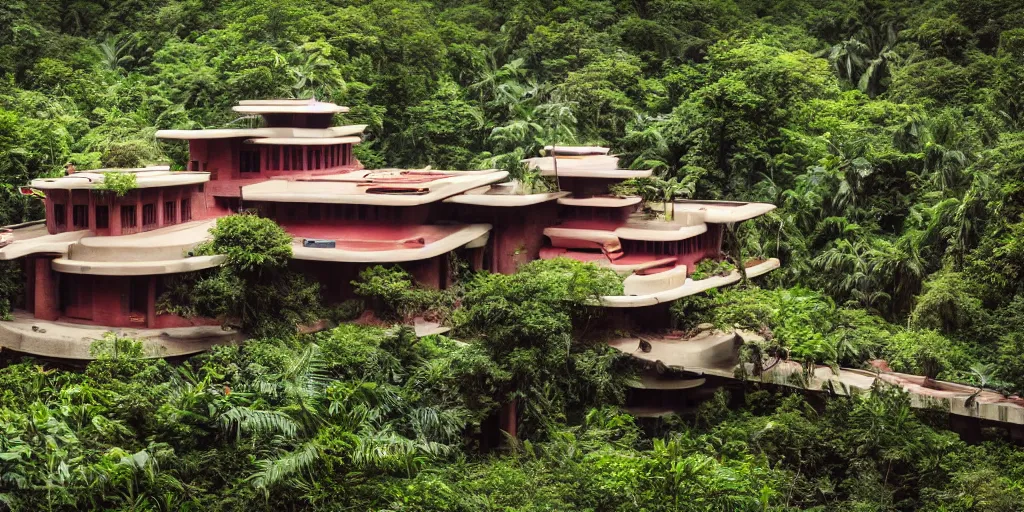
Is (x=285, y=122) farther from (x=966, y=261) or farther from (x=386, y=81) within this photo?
(x=966, y=261)

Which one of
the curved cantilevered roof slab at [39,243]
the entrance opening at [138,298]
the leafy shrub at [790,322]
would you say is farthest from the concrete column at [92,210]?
the leafy shrub at [790,322]

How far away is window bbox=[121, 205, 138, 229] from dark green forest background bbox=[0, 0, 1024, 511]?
335cm

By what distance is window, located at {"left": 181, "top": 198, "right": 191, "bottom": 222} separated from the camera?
2619cm

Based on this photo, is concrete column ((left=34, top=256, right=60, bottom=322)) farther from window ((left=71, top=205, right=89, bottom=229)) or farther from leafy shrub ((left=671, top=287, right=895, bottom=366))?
leafy shrub ((left=671, top=287, right=895, bottom=366))

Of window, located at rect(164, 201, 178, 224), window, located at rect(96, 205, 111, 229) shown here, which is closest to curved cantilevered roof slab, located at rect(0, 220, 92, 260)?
window, located at rect(96, 205, 111, 229)

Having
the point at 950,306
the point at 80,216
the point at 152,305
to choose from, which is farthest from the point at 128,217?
the point at 950,306

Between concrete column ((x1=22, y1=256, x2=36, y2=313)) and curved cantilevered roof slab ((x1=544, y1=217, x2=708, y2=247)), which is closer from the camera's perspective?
concrete column ((x1=22, y1=256, x2=36, y2=313))

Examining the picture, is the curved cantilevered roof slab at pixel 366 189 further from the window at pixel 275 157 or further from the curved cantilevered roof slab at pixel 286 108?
the curved cantilevered roof slab at pixel 286 108

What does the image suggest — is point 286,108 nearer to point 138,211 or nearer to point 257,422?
point 138,211

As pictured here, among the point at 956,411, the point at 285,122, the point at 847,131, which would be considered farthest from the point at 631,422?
the point at 847,131

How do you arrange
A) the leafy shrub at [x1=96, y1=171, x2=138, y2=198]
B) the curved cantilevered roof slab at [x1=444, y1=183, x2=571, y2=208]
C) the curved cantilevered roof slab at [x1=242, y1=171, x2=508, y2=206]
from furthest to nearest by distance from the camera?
the curved cantilevered roof slab at [x1=444, y1=183, x2=571, y2=208] → the curved cantilevered roof slab at [x1=242, y1=171, x2=508, y2=206] → the leafy shrub at [x1=96, y1=171, x2=138, y2=198]

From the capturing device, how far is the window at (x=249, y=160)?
2833 centimetres

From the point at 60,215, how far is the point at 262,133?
542 cm

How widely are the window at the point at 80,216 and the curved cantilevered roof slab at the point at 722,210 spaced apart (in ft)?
43.3
